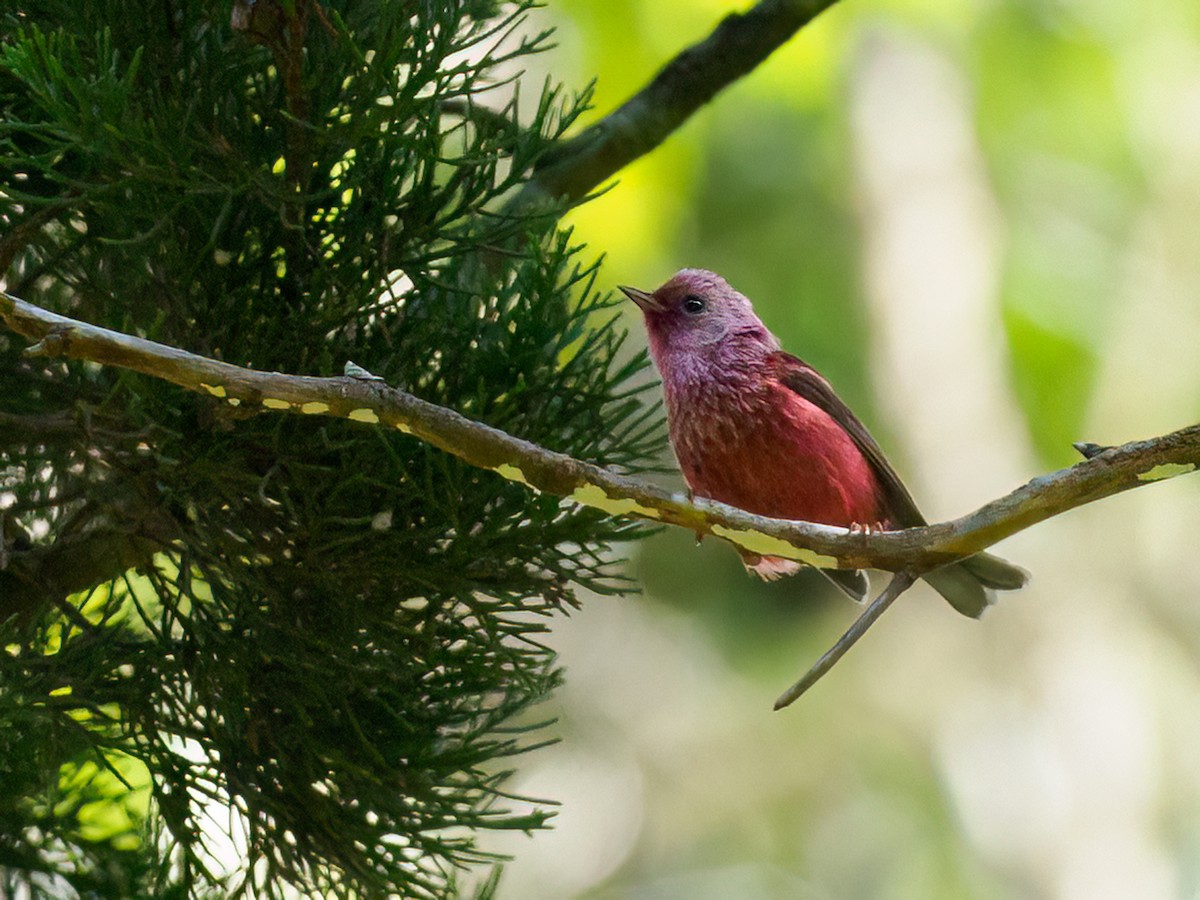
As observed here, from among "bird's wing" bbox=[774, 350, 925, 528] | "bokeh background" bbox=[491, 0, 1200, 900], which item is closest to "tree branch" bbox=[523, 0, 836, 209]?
"bird's wing" bbox=[774, 350, 925, 528]

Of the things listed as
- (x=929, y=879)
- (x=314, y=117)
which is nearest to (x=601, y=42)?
(x=314, y=117)

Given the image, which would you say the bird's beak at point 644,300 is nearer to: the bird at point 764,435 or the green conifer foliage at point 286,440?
the bird at point 764,435

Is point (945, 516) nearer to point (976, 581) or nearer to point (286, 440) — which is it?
point (976, 581)

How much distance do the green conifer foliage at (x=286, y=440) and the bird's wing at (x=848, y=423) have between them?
0.77m

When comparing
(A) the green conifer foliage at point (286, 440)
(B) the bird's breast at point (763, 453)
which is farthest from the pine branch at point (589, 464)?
(B) the bird's breast at point (763, 453)

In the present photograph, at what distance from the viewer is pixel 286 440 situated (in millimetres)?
2117

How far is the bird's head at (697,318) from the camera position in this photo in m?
2.97

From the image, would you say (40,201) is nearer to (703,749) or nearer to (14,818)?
Answer: (14,818)

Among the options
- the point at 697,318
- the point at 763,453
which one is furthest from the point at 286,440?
the point at 697,318

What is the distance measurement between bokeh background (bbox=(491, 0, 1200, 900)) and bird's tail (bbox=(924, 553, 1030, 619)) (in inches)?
125

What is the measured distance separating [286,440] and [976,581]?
5.26ft

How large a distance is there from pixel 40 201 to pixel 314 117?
41 cm

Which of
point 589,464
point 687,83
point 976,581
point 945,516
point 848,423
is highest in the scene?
point 945,516

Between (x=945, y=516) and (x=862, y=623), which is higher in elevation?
(x=945, y=516)
